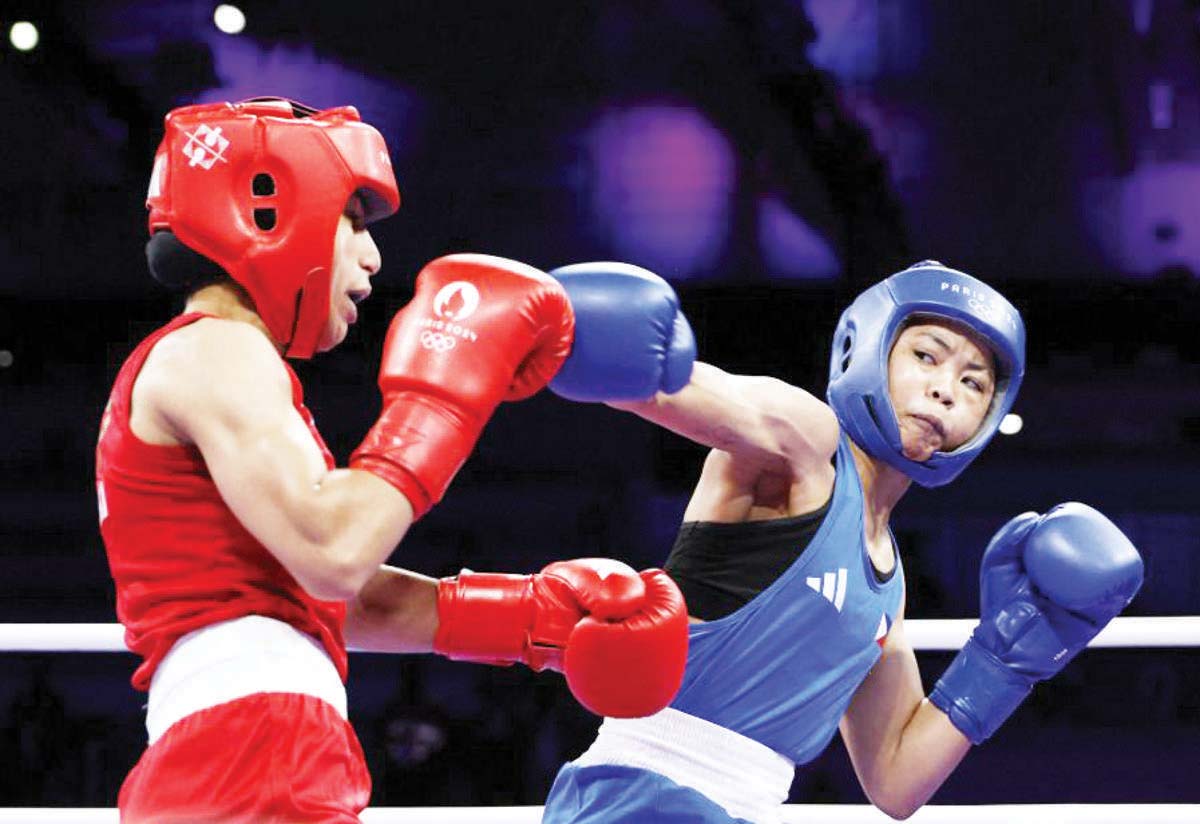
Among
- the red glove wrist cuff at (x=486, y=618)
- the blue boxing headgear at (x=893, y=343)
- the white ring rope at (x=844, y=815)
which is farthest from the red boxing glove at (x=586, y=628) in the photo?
the white ring rope at (x=844, y=815)

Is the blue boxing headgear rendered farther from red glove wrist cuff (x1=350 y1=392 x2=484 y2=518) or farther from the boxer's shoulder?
the boxer's shoulder

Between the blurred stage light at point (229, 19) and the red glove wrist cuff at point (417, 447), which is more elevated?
the red glove wrist cuff at point (417, 447)

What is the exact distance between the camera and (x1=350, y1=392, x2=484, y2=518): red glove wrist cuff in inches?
56.5

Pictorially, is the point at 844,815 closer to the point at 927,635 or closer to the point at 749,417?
the point at 927,635

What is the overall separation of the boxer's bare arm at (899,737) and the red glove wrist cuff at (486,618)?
89cm

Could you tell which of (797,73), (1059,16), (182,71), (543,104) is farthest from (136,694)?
(1059,16)

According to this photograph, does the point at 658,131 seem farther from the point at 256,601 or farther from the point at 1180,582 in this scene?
the point at 256,601

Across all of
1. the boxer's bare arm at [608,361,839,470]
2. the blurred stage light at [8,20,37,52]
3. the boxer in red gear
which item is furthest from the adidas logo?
the blurred stage light at [8,20,37,52]

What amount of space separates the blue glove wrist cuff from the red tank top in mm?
1292

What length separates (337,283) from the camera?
1588mm

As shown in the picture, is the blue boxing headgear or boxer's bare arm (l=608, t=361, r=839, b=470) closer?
boxer's bare arm (l=608, t=361, r=839, b=470)

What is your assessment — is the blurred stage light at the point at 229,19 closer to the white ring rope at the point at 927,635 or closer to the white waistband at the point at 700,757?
the white ring rope at the point at 927,635

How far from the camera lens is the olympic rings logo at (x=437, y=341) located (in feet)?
4.96

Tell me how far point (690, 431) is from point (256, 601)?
629mm
